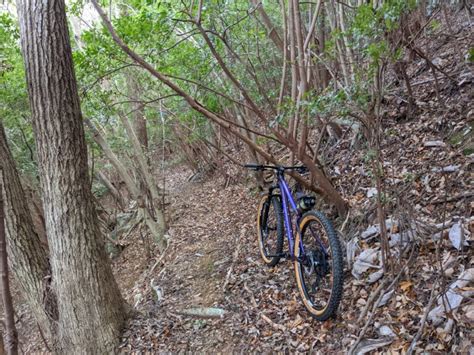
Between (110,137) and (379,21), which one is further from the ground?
(110,137)

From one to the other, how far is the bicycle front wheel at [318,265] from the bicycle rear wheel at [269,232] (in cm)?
55

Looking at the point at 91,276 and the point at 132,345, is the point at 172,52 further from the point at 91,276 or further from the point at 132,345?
the point at 132,345

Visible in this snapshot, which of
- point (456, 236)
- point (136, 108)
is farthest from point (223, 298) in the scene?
point (136, 108)

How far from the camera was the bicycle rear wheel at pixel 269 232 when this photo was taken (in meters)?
3.84

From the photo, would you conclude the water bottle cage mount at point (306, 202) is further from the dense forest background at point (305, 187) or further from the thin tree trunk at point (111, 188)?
the thin tree trunk at point (111, 188)

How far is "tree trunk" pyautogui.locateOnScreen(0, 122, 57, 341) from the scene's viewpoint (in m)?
3.25

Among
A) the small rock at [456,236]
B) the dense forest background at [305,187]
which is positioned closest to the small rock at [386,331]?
the dense forest background at [305,187]

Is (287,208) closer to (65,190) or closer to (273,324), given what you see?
(273,324)

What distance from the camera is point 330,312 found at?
272 centimetres

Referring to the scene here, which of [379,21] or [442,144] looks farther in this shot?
[442,144]

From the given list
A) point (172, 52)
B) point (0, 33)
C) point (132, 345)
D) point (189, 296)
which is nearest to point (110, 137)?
point (0, 33)

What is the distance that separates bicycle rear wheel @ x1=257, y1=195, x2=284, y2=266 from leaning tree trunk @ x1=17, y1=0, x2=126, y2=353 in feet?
5.70

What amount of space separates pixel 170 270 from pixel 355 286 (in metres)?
3.24

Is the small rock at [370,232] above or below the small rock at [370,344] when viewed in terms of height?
above
